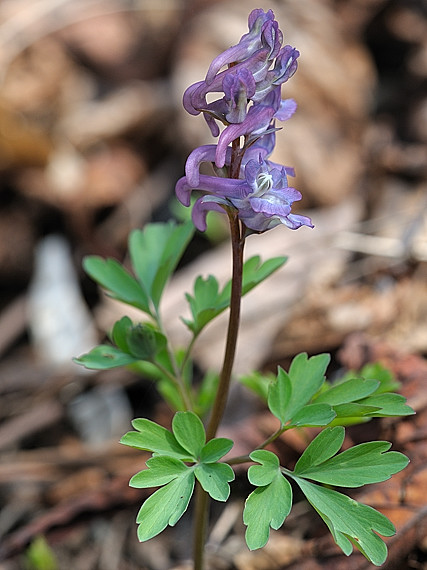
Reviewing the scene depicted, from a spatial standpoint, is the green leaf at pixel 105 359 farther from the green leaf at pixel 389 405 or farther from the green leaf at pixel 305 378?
Result: the green leaf at pixel 389 405

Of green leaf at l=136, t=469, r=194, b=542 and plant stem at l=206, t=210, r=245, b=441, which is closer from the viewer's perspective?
green leaf at l=136, t=469, r=194, b=542

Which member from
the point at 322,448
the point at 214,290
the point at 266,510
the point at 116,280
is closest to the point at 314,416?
the point at 322,448

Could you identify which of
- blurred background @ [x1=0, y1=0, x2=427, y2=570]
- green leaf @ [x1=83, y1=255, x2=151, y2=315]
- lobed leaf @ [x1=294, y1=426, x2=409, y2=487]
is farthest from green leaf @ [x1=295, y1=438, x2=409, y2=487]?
green leaf @ [x1=83, y1=255, x2=151, y2=315]

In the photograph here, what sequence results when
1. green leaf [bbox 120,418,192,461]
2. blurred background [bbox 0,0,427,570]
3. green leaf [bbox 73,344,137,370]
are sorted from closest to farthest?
1. green leaf [bbox 120,418,192,461]
2. green leaf [bbox 73,344,137,370]
3. blurred background [bbox 0,0,427,570]

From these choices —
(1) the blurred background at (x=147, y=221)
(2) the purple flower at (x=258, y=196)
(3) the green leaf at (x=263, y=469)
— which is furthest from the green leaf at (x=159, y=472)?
(1) the blurred background at (x=147, y=221)

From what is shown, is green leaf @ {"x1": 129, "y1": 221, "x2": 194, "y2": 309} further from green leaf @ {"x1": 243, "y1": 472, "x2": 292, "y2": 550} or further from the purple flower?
green leaf @ {"x1": 243, "y1": 472, "x2": 292, "y2": 550}

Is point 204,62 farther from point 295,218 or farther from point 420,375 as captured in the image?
point 295,218
